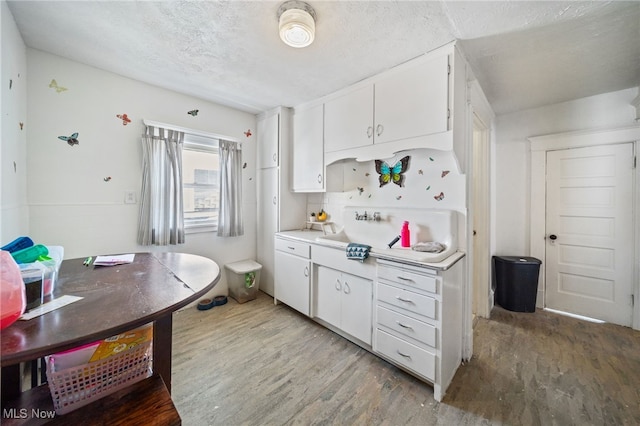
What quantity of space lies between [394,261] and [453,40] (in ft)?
5.24

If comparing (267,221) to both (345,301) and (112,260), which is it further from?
(112,260)

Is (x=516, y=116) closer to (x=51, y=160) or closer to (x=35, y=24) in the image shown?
(x=35, y=24)

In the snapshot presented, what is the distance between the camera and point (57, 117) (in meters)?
2.03

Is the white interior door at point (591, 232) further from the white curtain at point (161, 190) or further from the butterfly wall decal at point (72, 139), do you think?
the butterfly wall decal at point (72, 139)

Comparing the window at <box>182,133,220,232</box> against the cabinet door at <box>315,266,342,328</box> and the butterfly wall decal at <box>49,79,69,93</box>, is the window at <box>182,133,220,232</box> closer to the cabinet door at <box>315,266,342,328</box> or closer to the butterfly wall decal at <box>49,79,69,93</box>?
the butterfly wall decal at <box>49,79,69,93</box>

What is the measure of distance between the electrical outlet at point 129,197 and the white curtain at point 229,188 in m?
0.85

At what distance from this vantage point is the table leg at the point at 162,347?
1.08 meters

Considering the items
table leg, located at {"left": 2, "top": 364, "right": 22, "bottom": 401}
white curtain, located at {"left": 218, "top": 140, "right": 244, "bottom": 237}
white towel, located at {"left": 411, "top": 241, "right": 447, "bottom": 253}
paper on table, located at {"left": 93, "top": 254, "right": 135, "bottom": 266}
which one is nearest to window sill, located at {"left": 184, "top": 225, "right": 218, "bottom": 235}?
white curtain, located at {"left": 218, "top": 140, "right": 244, "bottom": 237}

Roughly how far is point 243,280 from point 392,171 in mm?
2166

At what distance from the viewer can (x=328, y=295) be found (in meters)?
2.35

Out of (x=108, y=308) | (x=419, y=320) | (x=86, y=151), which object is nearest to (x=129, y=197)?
(x=86, y=151)

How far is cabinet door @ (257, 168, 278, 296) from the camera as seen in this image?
10.2 ft

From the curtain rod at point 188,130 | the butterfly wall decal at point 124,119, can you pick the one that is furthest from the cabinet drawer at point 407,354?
the butterfly wall decal at point 124,119

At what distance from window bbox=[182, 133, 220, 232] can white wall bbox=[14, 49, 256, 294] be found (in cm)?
30
